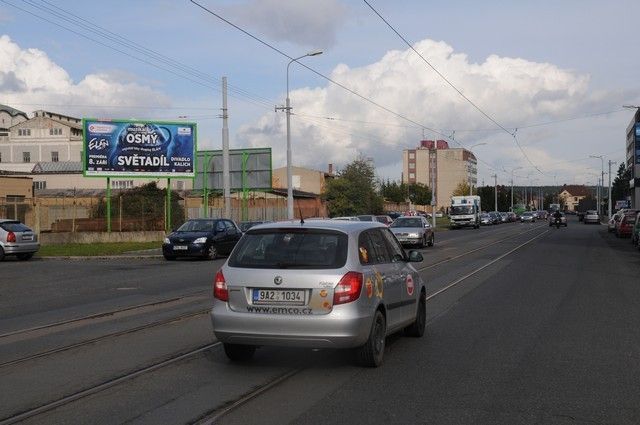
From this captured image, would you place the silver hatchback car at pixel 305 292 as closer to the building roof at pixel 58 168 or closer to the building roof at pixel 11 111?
the building roof at pixel 58 168

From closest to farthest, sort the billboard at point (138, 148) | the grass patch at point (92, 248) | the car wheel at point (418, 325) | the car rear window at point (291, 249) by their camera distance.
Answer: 1. the car rear window at point (291, 249)
2. the car wheel at point (418, 325)
3. the grass patch at point (92, 248)
4. the billboard at point (138, 148)

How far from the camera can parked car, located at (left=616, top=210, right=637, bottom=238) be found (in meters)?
43.9

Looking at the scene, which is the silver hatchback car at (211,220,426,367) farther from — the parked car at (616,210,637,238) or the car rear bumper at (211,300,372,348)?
the parked car at (616,210,637,238)

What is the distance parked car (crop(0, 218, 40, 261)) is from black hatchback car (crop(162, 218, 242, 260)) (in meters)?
4.95

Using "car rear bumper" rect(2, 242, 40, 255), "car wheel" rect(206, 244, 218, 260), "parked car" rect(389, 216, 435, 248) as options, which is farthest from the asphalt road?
"parked car" rect(389, 216, 435, 248)

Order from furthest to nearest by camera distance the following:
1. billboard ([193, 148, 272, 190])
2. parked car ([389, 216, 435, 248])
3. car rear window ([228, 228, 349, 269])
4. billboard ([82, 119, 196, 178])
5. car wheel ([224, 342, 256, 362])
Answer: billboard ([193, 148, 272, 190])
billboard ([82, 119, 196, 178])
parked car ([389, 216, 435, 248])
car wheel ([224, 342, 256, 362])
car rear window ([228, 228, 349, 269])

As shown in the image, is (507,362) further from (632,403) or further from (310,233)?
(310,233)

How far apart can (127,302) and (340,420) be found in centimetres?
885

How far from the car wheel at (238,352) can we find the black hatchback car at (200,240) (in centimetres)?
1788

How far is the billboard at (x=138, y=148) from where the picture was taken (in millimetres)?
37812

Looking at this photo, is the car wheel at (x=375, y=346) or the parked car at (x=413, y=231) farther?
the parked car at (x=413, y=231)

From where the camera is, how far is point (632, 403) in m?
6.21

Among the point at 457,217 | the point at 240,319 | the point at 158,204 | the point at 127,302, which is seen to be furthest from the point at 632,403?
the point at 457,217

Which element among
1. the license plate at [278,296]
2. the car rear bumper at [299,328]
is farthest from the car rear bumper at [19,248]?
the license plate at [278,296]
